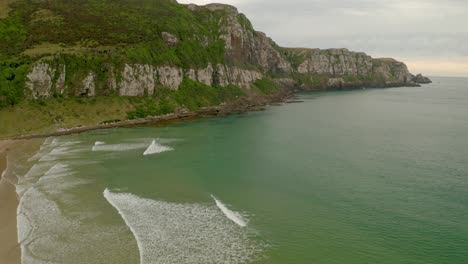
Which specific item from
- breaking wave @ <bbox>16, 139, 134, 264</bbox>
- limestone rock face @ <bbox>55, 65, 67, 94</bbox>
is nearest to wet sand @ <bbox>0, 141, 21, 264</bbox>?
breaking wave @ <bbox>16, 139, 134, 264</bbox>

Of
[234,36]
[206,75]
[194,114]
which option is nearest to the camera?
[194,114]

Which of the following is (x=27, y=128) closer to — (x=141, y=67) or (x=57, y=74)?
(x=57, y=74)

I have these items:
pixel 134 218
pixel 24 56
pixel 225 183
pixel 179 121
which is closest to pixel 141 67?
pixel 179 121

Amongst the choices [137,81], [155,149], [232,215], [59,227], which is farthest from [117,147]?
[137,81]

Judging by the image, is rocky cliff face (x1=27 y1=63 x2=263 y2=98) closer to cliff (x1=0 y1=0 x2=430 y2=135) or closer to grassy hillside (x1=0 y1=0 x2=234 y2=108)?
cliff (x1=0 y1=0 x2=430 y2=135)

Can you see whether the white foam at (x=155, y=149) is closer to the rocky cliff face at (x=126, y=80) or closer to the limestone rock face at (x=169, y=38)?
the rocky cliff face at (x=126, y=80)

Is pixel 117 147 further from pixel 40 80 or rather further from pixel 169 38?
pixel 169 38
